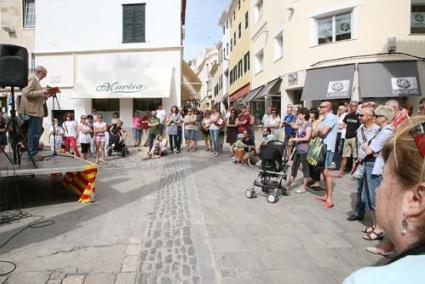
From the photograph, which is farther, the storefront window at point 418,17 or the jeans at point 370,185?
the storefront window at point 418,17

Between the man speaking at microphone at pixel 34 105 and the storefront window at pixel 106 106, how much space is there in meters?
10.1

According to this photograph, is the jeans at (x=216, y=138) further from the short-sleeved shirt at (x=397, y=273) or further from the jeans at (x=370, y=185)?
the short-sleeved shirt at (x=397, y=273)

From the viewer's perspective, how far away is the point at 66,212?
6.40m

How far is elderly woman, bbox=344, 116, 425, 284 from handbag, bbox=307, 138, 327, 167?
5.63 metres

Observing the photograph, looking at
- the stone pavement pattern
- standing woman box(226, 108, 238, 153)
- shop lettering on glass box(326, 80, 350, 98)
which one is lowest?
the stone pavement pattern

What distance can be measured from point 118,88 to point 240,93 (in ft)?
56.6

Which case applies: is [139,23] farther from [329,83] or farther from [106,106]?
[329,83]

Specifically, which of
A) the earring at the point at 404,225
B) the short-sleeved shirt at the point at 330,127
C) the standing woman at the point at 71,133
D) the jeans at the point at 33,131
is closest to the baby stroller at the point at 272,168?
the short-sleeved shirt at the point at 330,127

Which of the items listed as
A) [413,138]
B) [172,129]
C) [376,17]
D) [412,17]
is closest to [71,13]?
[172,129]

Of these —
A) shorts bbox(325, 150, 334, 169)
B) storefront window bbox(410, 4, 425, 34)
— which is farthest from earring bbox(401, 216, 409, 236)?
storefront window bbox(410, 4, 425, 34)

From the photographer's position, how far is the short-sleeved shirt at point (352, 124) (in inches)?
373

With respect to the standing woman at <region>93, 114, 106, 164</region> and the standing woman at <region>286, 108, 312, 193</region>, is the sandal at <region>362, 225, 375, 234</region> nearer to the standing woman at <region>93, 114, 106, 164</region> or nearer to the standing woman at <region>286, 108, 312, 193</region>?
the standing woman at <region>286, 108, 312, 193</region>

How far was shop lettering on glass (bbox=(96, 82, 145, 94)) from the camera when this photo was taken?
17.1m

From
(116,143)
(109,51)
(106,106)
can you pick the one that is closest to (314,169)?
(116,143)
